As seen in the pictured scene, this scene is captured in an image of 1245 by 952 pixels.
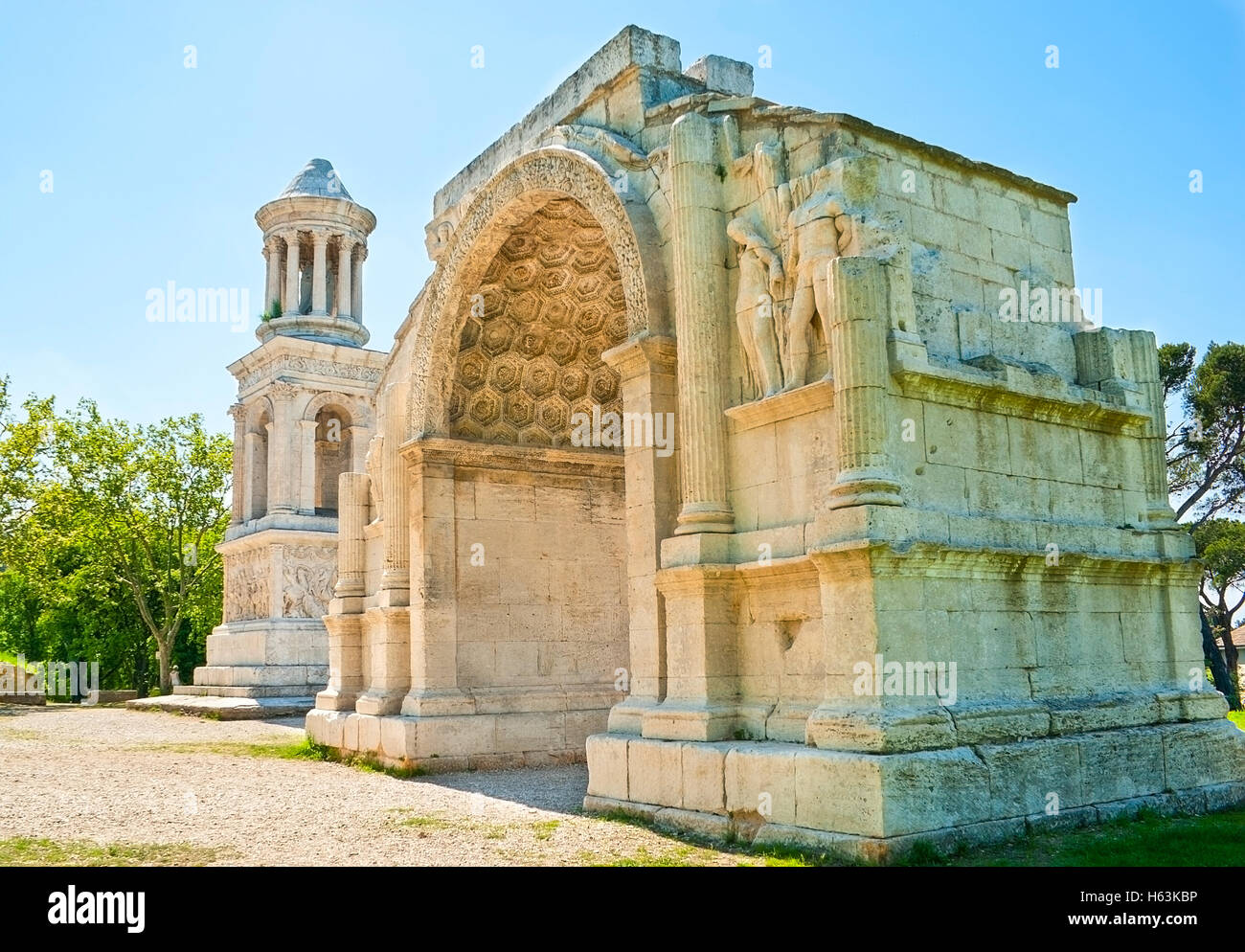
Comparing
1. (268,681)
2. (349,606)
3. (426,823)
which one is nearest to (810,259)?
(426,823)

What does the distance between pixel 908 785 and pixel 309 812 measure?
17.9ft

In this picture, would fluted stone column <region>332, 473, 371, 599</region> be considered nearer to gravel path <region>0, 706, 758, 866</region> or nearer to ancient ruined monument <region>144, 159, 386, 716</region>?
gravel path <region>0, 706, 758, 866</region>

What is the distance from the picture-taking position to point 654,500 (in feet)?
31.9

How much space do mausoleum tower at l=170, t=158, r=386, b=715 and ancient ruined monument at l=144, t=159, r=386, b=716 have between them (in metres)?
0.03

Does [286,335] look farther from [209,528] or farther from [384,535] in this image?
[384,535]

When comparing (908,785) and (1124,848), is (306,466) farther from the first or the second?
(1124,848)

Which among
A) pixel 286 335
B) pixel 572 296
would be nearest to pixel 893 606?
pixel 572 296

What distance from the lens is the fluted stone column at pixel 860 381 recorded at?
7.65 metres

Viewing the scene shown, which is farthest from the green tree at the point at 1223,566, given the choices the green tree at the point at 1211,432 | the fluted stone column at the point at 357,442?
the fluted stone column at the point at 357,442

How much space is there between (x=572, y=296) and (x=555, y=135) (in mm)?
2533

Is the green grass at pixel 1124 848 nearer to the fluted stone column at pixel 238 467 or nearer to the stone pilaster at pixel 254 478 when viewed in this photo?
the stone pilaster at pixel 254 478

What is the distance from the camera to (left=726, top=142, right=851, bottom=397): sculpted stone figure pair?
8281mm

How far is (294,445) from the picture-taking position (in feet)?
91.6
